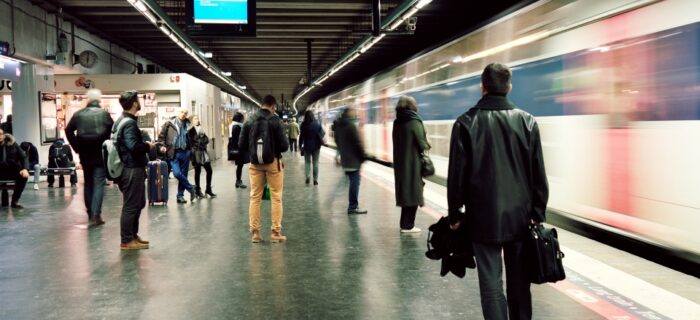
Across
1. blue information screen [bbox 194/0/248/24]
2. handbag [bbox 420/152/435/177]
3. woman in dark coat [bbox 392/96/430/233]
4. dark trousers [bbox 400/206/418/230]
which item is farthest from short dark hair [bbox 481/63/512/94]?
blue information screen [bbox 194/0/248/24]

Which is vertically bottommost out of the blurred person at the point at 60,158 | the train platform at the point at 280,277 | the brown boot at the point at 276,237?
the train platform at the point at 280,277

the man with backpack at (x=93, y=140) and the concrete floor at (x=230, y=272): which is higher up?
the man with backpack at (x=93, y=140)

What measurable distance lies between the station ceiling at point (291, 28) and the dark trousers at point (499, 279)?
5.85m

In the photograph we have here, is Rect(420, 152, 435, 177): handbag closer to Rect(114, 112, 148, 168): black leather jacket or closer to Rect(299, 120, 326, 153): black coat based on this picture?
Rect(114, 112, 148, 168): black leather jacket

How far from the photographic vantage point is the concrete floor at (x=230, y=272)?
439 cm

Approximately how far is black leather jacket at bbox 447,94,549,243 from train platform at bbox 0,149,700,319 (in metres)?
A: 1.21

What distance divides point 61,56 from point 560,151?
462 inches

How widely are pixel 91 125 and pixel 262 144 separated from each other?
2.67 m

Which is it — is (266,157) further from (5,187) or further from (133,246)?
(5,187)

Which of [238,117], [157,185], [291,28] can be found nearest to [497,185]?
[157,185]

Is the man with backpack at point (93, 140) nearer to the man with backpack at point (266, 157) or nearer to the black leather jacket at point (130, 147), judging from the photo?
the black leather jacket at point (130, 147)

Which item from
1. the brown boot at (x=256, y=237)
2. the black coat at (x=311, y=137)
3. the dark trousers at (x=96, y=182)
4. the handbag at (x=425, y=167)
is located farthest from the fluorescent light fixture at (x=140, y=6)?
the handbag at (x=425, y=167)

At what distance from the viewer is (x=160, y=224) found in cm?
823

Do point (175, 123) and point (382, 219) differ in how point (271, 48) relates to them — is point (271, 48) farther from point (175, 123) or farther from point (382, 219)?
point (382, 219)
